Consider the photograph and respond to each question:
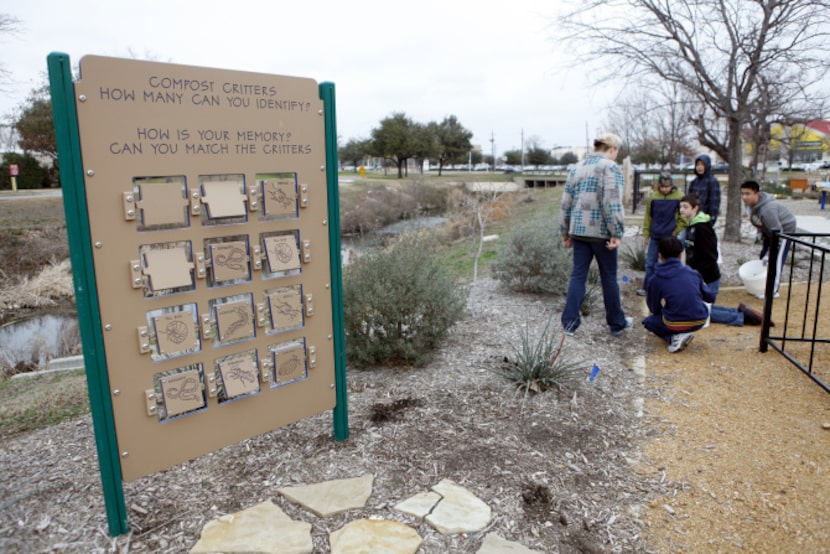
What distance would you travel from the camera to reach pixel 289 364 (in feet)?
10.2

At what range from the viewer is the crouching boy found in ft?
16.4

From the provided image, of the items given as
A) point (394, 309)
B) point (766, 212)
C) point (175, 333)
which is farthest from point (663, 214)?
point (175, 333)

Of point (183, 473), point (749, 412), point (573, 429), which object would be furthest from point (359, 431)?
point (749, 412)

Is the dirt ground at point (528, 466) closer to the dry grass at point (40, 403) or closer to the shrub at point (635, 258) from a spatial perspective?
the dry grass at point (40, 403)

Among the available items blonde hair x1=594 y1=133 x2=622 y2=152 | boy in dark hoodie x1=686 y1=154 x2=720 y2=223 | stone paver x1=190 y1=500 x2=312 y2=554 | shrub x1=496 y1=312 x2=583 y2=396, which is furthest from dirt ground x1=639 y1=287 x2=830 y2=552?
boy in dark hoodie x1=686 y1=154 x2=720 y2=223

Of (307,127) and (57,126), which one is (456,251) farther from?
(57,126)

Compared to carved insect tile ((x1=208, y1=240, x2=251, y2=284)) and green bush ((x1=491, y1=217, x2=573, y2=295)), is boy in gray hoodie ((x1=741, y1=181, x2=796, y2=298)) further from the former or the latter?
carved insect tile ((x1=208, y1=240, x2=251, y2=284))

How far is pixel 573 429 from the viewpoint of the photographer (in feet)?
11.8

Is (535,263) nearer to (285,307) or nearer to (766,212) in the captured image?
(766,212)

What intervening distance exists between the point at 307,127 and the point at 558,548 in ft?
7.68

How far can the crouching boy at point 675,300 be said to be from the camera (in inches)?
197

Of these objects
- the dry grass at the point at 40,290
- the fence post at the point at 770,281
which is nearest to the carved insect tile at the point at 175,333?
the fence post at the point at 770,281

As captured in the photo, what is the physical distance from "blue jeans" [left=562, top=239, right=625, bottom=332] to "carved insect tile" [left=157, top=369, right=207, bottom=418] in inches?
145

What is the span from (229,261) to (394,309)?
198 centimetres
